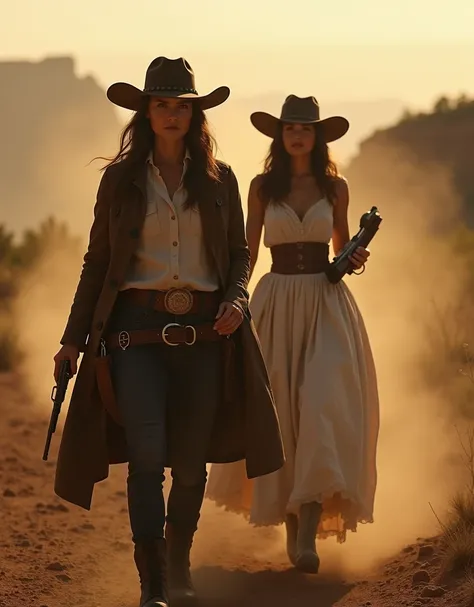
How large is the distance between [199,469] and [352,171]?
6674 cm

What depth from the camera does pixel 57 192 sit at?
123562mm

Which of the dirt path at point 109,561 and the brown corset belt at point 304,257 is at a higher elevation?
the brown corset belt at point 304,257

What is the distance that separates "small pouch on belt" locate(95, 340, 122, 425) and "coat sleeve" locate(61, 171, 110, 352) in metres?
0.13

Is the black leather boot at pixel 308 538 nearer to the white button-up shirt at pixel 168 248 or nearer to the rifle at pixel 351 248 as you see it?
the rifle at pixel 351 248

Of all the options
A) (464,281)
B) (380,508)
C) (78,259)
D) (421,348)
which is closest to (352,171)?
(78,259)

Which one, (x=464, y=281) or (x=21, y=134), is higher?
(x=21, y=134)

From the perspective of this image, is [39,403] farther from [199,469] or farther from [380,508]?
[199,469]

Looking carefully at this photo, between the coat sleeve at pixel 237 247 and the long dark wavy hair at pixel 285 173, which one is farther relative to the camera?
the long dark wavy hair at pixel 285 173

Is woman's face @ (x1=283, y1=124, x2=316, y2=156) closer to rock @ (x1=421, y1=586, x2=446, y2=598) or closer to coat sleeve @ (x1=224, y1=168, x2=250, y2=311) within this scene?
coat sleeve @ (x1=224, y1=168, x2=250, y2=311)

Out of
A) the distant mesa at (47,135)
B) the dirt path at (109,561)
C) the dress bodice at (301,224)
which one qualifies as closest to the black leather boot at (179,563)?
the dirt path at (109,561)

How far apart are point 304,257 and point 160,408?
232cm

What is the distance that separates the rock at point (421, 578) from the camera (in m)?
7.94

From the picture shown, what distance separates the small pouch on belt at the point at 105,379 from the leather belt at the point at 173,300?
0.75ft

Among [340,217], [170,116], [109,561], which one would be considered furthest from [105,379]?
[340,217]
